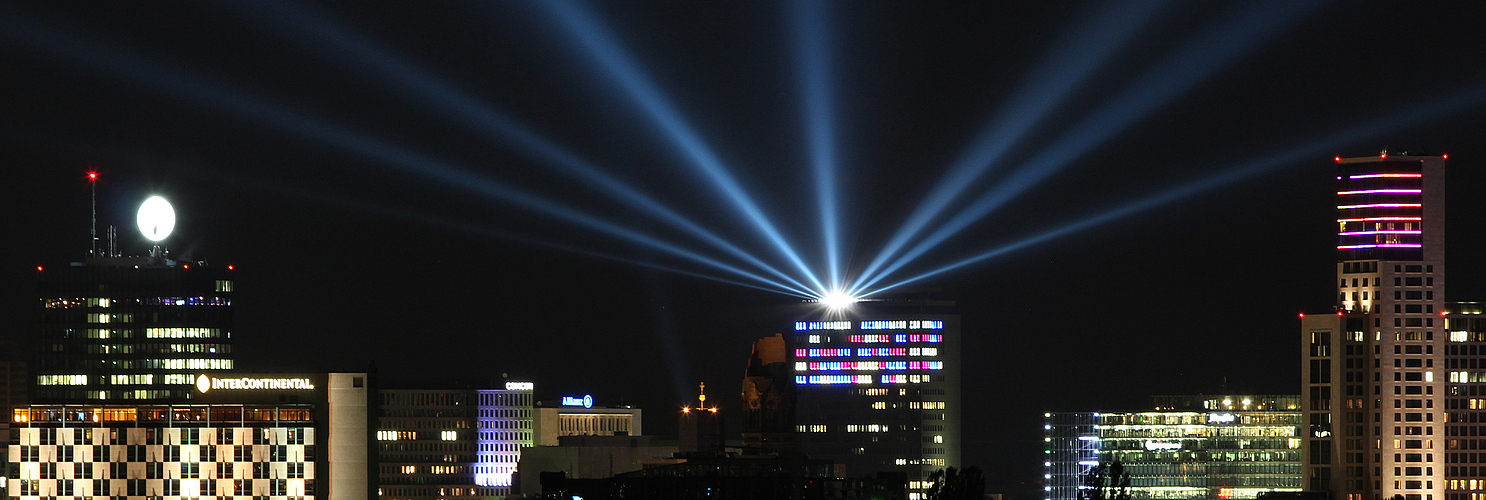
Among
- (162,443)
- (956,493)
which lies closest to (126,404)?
(162,443)

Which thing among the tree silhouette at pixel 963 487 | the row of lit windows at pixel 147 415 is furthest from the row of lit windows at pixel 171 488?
the tree silhouette at pixel 963 487

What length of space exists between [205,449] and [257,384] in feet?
23.5

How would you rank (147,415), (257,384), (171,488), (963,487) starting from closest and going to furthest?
(963,487)
(171,488)
(147,415)
(257,384)

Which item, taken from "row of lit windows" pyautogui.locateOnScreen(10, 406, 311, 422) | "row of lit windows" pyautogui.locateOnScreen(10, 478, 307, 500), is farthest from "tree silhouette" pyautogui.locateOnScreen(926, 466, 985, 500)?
"row of lit windows" pyautogui.locateOnScreen(10, 406, 311, 422)

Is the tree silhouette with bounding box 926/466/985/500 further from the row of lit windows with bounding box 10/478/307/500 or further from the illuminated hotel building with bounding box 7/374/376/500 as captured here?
the row of lit windows with bounding box 10/478/307/500

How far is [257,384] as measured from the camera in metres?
192

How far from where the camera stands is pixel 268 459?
18550 centimetres

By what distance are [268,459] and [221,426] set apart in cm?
506

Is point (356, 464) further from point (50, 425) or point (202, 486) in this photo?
point (50, 425)

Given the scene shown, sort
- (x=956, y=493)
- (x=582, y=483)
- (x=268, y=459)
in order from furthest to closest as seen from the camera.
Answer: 1. (x=582, y=483)
2. (x=268, y=459)
3. (x=956, y=493)

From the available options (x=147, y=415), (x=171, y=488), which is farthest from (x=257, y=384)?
(x=171, y=488)

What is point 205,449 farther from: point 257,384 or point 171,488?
point 257,384

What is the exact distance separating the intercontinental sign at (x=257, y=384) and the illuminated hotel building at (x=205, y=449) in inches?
25.9

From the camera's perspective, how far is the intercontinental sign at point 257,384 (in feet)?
624
